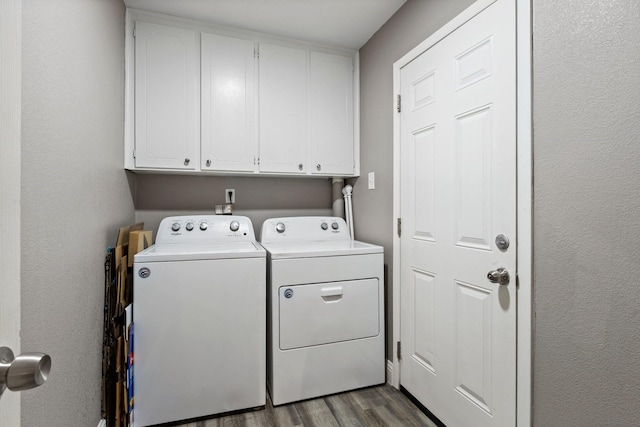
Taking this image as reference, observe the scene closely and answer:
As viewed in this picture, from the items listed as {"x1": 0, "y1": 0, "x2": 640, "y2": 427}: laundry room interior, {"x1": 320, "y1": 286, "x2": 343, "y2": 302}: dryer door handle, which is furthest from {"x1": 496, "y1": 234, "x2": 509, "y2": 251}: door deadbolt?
{"x1": 320, "y1": 286, "x2": 343, "y2": 302}: dryer door handle

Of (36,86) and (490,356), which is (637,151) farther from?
(36,86)

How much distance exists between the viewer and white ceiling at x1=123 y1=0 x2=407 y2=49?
1876 mm

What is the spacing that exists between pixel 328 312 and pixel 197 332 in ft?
2.39

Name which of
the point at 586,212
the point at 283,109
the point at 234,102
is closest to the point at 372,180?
the point at 283,109

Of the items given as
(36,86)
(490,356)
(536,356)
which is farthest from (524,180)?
(36,86)

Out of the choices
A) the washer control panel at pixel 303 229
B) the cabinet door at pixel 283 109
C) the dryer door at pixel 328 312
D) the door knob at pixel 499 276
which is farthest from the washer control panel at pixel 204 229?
the door knob at pixel 499 276

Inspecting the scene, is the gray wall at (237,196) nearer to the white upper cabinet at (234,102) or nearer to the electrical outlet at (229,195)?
the electrical outlet at (229,195)

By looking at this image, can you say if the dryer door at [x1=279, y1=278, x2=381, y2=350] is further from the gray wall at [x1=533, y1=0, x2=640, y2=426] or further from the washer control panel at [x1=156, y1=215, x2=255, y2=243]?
the gray wall at [x1=533, y1=0, x2=640, y2=426]

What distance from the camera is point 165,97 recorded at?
6.57 ft

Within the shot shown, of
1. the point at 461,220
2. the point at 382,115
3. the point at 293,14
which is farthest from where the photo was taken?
the point at 382,115

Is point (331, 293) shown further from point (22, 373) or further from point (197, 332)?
point (22, 373)

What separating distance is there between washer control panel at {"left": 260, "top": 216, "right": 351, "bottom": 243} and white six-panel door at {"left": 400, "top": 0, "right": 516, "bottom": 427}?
0.66 metres

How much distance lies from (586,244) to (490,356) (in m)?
0.63

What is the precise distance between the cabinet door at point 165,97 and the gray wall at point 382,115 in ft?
3.91
